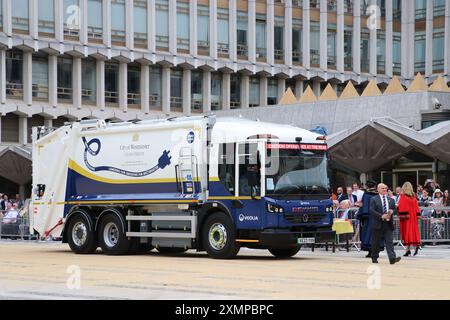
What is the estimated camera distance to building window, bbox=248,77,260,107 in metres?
67.9

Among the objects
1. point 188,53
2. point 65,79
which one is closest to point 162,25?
point 188,53

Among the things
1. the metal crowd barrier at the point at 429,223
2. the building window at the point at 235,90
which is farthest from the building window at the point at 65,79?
the metal crowd barrier at the point at 429,223

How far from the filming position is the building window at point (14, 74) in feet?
188

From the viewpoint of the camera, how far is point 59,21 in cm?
5834

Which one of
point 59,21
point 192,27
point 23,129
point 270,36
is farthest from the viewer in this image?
point 270,36

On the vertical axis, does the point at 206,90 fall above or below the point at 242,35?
below

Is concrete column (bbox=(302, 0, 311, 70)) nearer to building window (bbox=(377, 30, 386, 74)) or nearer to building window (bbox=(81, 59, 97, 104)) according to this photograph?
building window (bbox=(377, 30, 386, 74))

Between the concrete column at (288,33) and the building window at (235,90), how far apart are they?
354cm

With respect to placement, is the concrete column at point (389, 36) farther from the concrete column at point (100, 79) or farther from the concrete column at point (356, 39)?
the concrete column at point (100, 79)

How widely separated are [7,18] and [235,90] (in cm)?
1704

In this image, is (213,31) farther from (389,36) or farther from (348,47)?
(389,36)

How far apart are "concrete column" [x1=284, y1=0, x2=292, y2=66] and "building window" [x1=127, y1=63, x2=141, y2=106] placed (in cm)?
1058

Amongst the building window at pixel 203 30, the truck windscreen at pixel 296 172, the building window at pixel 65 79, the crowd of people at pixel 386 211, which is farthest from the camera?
the building window at pixel 203 30

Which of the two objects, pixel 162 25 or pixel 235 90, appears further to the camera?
pixel 235 90
